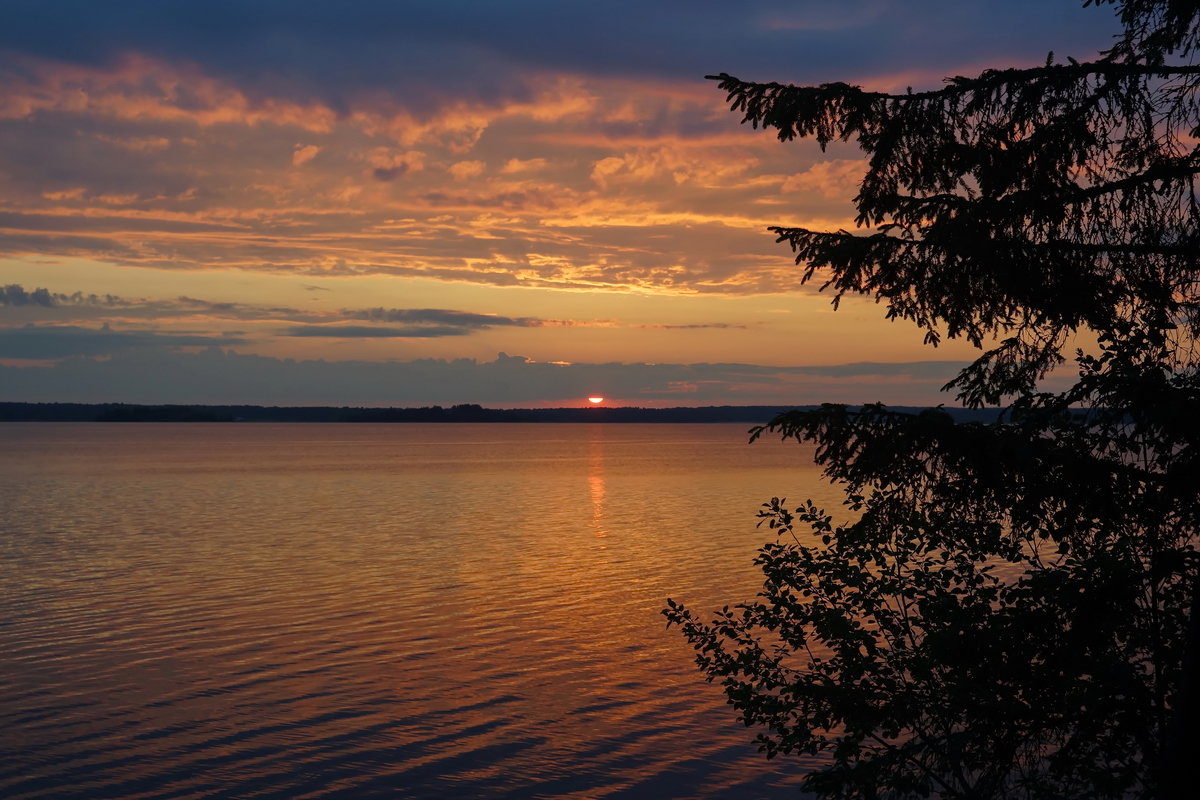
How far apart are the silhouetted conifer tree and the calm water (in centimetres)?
582

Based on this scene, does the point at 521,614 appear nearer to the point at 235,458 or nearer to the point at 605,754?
the point at 605,754

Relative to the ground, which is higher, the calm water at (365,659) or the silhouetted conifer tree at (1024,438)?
the silhouetted conifer tree at (1024,438)

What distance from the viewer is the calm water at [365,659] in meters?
15.1

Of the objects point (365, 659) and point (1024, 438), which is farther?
point (365, 659)

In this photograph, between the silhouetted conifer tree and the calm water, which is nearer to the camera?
the silhouetted conifer tree

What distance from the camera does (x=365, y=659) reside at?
70.2 feet

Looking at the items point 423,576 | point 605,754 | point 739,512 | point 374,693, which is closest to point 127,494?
point 739,512

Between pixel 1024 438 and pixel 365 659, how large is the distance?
50.9 ft

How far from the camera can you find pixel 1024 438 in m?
8.78

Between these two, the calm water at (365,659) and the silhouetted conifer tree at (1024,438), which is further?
the calm water at (365,659)

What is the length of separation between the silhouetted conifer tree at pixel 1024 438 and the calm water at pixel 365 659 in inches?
229

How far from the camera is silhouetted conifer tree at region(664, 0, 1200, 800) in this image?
8.73 meters

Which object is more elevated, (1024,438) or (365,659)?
(1024,438)

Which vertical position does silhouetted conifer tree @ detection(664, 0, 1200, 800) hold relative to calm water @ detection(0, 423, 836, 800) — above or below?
above
